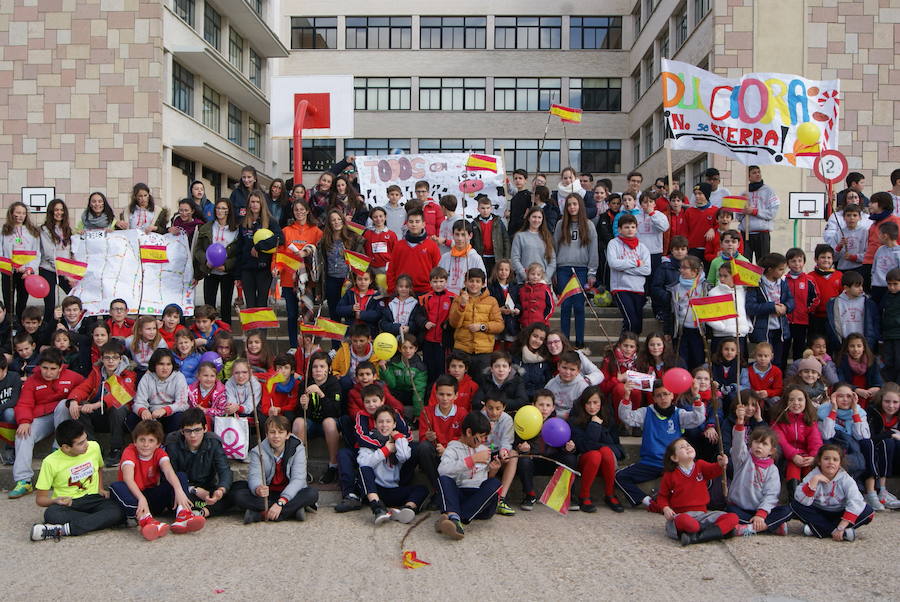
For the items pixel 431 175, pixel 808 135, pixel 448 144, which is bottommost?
A: pixel 431 175

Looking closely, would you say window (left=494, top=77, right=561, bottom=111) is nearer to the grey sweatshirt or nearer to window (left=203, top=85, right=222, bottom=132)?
window (left=203, top=85, right=222, bottom=132)

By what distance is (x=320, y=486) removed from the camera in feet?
22.9

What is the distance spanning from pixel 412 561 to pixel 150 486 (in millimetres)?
2348

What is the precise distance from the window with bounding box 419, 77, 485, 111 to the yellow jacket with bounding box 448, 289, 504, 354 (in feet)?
94.6

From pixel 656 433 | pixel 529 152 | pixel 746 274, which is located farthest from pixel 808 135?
pixel 529 152

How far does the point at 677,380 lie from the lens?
6.53 meters

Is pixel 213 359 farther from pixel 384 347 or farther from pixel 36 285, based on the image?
pixel 36 285

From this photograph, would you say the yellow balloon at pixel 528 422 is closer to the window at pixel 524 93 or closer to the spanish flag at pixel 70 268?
the spanish flag at pixel 70 268

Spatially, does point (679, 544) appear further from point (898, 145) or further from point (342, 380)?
point (898, 145)

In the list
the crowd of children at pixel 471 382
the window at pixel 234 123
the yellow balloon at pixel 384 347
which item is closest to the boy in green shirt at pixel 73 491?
the crowd of children at pixel 471 382

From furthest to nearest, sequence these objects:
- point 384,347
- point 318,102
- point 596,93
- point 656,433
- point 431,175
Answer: point 596,93 < point 318,102 < point 431,175 < point 384,347 < point 656,433

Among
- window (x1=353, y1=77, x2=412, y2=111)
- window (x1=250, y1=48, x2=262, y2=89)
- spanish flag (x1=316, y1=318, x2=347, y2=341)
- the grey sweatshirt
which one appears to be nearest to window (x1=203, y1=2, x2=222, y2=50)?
window (x1=250, y1=48, x2=262, y2=89)

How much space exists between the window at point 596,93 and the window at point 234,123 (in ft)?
47.8

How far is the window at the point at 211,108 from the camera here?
85.7ft
